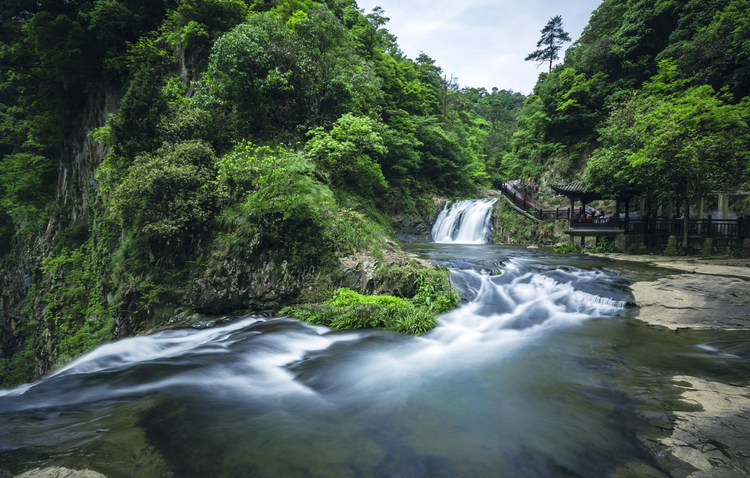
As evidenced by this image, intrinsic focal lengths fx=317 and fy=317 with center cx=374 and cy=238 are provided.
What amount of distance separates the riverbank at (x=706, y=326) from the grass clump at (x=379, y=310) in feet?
14.0

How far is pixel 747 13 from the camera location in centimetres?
1712

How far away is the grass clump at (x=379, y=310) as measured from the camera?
7.18 meters

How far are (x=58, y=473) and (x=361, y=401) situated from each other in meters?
2.93

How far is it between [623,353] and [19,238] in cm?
3942

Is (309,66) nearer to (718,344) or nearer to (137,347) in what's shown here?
(137,347)

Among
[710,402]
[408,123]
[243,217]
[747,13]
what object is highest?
[747,13]

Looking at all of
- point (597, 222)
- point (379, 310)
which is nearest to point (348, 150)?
point (379, 310)

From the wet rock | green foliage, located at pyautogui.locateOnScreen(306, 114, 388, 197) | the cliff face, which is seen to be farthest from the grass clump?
the wet rock

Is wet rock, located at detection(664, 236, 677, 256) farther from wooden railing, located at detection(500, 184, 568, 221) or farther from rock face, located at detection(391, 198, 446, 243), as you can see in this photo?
rock face, located at detection(391, 198, 446, 243)

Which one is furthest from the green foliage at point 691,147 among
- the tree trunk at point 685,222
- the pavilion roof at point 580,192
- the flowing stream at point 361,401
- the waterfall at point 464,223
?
the waterfall at point 464,223

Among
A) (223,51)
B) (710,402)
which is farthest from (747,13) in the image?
(223,51)

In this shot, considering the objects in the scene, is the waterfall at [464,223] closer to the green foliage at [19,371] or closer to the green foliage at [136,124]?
the green foliage at [136,124]

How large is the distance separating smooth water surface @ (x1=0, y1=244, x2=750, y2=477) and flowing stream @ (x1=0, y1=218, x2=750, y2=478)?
0.06 feet

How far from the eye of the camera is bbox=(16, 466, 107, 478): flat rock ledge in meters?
2.30
